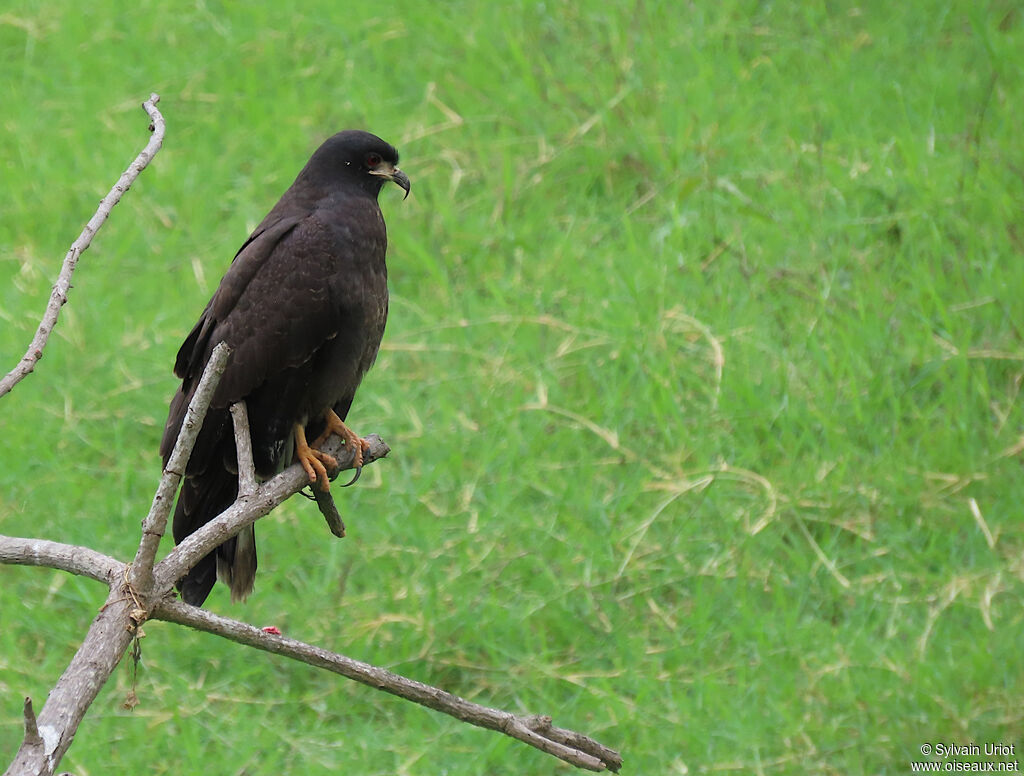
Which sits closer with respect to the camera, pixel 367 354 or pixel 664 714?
pixel 367 354

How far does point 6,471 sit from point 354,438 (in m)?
2.47

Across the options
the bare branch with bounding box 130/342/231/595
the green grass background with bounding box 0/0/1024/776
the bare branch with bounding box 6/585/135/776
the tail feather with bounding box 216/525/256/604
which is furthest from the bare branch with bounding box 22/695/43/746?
the green grass background with bounding box 0/0/1024/776

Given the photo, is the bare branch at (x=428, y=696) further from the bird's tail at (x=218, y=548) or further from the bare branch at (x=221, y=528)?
the bird's tail at (x=218, y=548)

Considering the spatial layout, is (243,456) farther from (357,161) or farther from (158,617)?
A: (357,161)

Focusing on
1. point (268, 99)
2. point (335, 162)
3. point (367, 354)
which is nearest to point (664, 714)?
point (367, 354)

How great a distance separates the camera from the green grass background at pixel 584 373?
4488 mm

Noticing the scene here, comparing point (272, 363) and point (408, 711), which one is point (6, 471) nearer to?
point (408, 711)

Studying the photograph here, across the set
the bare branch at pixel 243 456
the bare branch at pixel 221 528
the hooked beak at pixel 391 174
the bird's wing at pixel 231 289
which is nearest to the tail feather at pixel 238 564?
the bird's wing at pixel 231 289

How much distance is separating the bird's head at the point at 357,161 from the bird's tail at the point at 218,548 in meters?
0.89

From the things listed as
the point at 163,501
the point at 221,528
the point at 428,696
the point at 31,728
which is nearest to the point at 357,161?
the point at 221,528

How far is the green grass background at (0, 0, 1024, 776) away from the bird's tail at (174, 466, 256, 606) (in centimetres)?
115

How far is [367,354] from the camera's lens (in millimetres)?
3486

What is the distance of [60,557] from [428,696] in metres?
0.72

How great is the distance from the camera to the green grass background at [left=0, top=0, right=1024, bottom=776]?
4488mm
